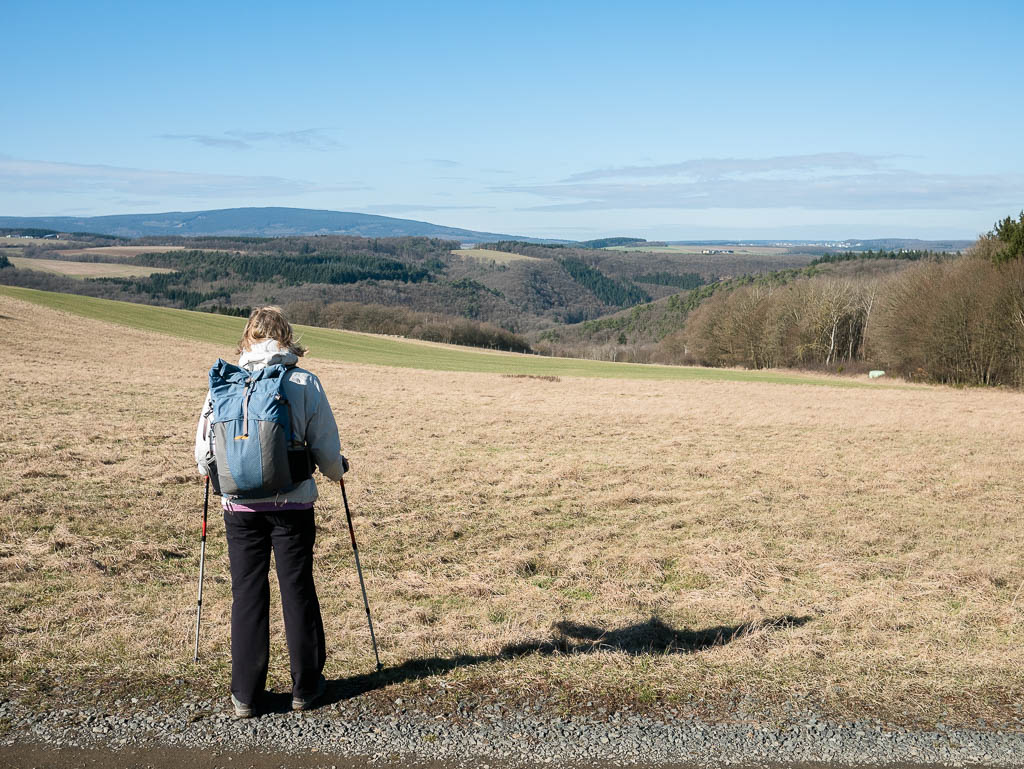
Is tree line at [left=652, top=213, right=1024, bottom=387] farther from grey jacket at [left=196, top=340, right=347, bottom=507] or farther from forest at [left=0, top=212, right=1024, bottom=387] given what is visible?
grey jacket at [left=196, top=340, right=347, bottom=507]

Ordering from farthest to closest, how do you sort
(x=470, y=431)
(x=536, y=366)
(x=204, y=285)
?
(x=204, y=285) < (x=536, y=366) < (x=470, y=431)

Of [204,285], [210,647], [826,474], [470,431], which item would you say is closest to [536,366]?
[470,431]

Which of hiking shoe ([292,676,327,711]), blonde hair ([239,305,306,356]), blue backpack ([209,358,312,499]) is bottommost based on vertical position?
hiking shoe ([292,676,327,711])

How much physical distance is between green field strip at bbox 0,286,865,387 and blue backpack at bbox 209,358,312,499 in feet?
151

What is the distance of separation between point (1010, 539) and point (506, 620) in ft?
26.2

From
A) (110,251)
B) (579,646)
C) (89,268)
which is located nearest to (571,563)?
(579,646)

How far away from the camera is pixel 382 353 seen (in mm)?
61125

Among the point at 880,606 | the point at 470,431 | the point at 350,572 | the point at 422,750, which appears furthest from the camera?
the point at 470,431

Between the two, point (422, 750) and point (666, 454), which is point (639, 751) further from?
point (666, 454)

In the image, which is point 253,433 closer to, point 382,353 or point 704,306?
point 382,353

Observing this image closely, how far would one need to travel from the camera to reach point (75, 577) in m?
8.08

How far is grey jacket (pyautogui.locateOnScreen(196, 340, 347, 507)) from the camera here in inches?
203

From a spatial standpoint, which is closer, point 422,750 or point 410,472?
point 422,750

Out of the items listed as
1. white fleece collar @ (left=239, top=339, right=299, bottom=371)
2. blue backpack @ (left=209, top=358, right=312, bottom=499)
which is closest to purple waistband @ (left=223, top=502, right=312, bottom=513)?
blue backpack @ (left=209, top=358, right=312, bottom=499)
